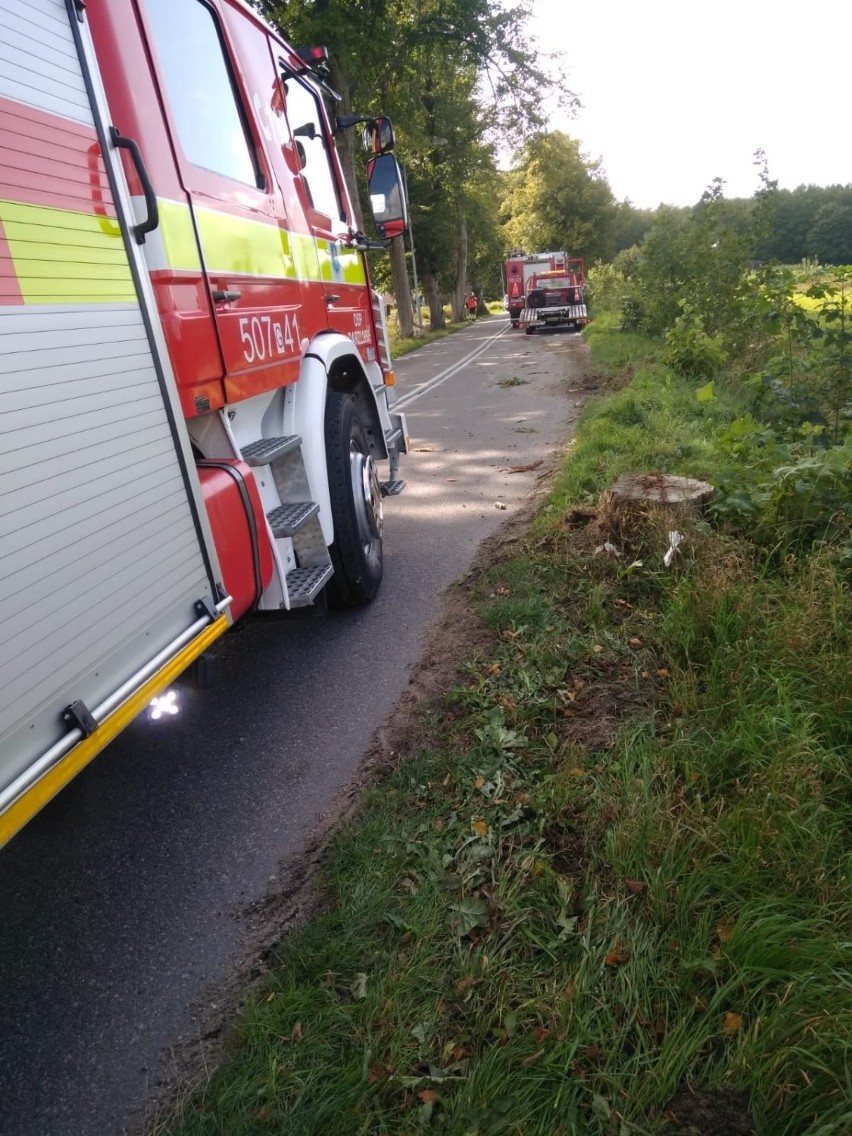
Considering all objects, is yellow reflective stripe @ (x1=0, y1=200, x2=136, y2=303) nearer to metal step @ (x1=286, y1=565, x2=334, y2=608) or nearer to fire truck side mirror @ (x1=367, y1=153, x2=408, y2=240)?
metal step @ (x1=286, y1=565, x2=334, y2=608)

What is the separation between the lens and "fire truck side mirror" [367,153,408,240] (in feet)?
16.4

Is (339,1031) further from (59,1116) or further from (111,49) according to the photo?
(111,49)

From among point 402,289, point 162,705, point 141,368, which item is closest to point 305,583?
point 162,705

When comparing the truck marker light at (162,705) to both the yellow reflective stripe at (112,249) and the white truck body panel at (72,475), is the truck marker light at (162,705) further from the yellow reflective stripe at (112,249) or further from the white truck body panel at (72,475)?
the yellow reflective stripe at (112,249)

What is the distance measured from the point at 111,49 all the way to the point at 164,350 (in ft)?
2.94

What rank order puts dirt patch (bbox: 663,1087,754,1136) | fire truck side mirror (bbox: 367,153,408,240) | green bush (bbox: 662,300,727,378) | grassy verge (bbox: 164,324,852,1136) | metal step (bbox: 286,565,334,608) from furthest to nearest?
green bush (bbox: 662,300,727,378) < fire truck side mirror (bbox: 367,153,408,240) < metal step (bbox: 286,565,334,608) < grassy verge (bbox: 164,324,852,1136) < dirt patch (bbox: 663,1087,754,1136)

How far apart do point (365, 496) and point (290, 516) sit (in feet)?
3.31

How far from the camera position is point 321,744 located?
3205mm

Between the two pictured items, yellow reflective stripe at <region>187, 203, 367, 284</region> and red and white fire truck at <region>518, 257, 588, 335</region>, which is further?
red and white fire truck at <region>518, 257, 588, 335</region>

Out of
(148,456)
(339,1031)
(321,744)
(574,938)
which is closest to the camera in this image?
(339,1031)

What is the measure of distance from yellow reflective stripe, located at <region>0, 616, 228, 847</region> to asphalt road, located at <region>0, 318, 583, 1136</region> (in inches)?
27.6

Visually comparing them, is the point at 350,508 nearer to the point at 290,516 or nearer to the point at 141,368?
the point at 290,516

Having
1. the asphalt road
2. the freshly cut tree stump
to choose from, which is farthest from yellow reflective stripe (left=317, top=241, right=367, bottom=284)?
the freshly cut tree stump

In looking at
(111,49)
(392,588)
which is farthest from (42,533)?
(392,588)
